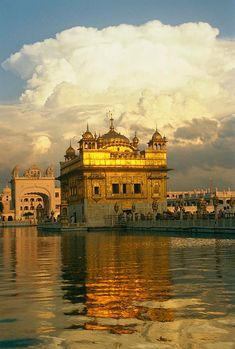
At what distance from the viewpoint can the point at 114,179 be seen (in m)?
67.7

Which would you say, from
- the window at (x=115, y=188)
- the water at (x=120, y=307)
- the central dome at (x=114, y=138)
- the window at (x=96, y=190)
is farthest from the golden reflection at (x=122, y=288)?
the central dome at (x=114, y=138)

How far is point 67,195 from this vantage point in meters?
76.3

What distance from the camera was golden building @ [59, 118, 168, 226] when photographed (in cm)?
6644

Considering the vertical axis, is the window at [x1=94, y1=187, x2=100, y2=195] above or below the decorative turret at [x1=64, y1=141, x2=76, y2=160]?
below

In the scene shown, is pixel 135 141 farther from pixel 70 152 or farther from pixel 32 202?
pixel 32 202

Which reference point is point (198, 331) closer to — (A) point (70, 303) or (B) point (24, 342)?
(B) point (24, 342)

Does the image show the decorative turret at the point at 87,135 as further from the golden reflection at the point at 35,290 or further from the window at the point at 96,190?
the golden reflection at the point at 35,290

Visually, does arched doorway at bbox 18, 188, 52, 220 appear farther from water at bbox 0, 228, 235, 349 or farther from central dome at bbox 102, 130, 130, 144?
water at bbox 0, 228, 235, 349

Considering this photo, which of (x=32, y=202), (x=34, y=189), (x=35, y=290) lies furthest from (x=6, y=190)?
(x=35, y=290)

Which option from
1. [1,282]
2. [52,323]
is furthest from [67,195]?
[52,323]

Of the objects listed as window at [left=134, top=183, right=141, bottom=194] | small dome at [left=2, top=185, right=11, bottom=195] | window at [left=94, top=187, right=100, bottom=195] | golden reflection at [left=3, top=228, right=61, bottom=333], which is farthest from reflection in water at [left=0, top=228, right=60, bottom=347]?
small dome at [left=2, top=185, right=11, bottom=195]

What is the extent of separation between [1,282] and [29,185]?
115050mm

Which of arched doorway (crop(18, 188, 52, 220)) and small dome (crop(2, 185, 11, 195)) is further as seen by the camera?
small dome (crop(2, 185, 11, 195))

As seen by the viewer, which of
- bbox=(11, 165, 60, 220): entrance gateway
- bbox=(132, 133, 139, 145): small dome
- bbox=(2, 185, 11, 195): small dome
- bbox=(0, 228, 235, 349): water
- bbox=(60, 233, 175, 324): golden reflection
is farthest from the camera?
bbox=(2, 185, 11, 195): small dome
